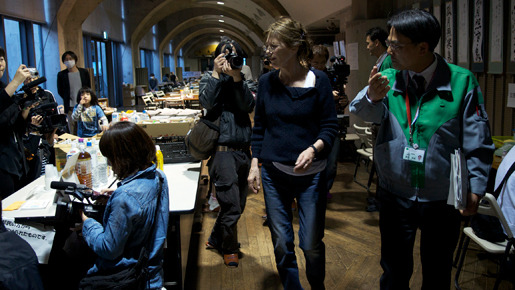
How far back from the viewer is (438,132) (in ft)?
5.80

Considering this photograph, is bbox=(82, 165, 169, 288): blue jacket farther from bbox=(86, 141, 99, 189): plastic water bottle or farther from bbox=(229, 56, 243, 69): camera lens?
bbox=(229, 56, 243, 69): camera lens

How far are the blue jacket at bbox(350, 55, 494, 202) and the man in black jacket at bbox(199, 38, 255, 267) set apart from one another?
1.16 meters

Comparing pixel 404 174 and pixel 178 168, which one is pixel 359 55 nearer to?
pixel 178 168

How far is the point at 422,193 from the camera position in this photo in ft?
6.02

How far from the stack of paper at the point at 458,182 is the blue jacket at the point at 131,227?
1202mm

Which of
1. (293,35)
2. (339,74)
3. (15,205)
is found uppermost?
(293,35)

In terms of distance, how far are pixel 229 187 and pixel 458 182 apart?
1.68 m

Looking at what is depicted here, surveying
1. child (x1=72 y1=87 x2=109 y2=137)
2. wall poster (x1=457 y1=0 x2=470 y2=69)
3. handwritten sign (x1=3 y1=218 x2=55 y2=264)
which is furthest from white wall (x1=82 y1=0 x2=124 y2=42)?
handwritten sign (x1=3 y1=218 x2=55 y2=264)

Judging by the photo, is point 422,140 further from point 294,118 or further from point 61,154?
point 61,154

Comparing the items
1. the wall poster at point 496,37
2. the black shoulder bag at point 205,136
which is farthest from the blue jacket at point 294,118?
the wall poster at point 496,37

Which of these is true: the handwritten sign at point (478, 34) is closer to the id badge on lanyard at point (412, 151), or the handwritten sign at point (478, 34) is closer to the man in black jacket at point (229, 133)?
the man in black jacket at point (229, 133)

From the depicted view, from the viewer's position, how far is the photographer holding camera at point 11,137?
292cm

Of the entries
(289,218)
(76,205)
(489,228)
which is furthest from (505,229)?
(76,205)

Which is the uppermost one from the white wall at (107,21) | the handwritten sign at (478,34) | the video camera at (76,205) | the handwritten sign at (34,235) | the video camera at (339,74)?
the white wall at (107,21)
